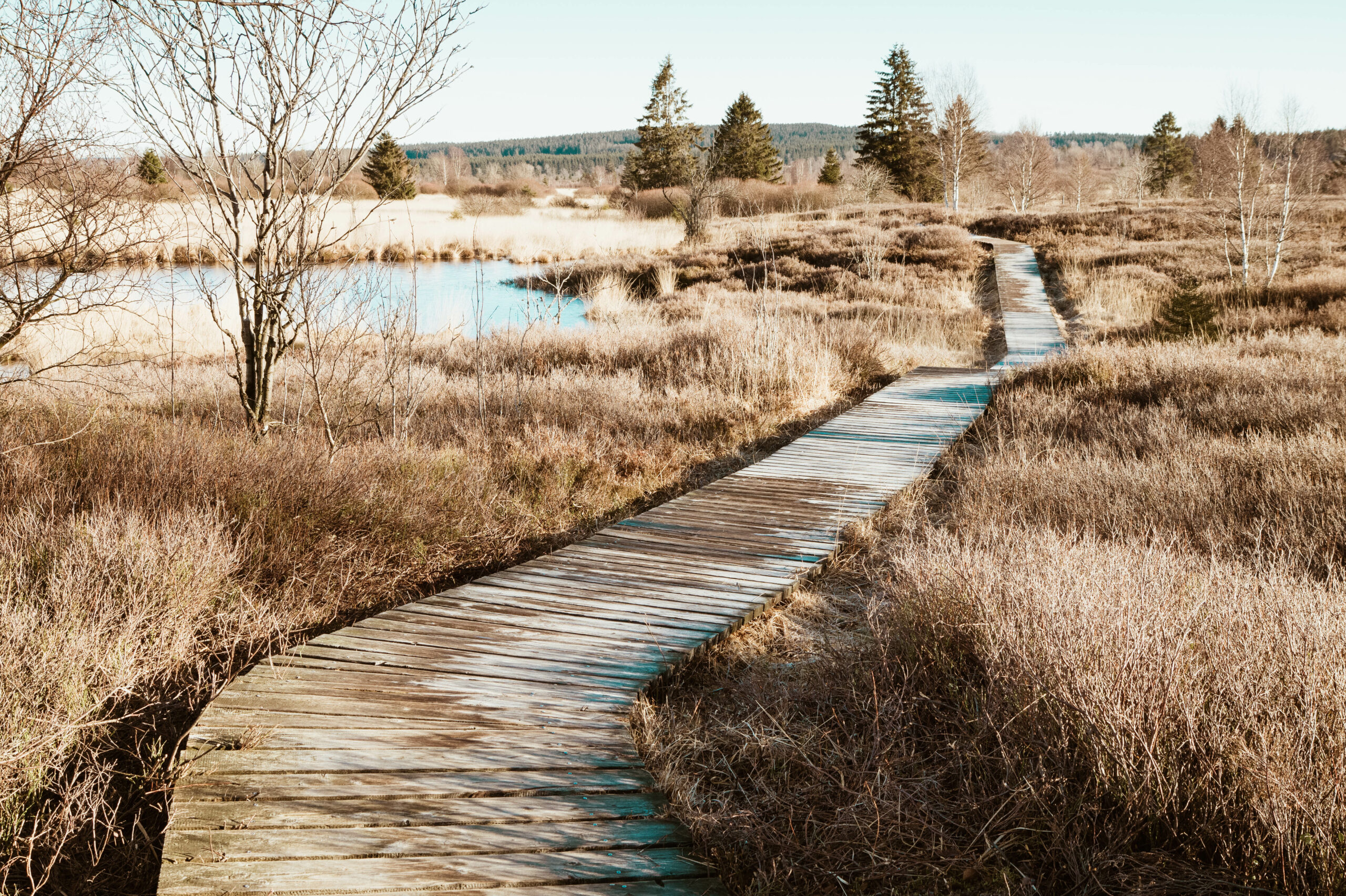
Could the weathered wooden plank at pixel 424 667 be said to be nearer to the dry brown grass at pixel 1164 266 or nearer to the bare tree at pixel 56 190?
the bare tree at pixel 56 190

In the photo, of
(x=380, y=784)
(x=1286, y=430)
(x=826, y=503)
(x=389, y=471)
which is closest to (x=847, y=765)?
(x=380, y=784)

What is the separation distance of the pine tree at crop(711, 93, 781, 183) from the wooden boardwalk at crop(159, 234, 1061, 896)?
4946 centimetres

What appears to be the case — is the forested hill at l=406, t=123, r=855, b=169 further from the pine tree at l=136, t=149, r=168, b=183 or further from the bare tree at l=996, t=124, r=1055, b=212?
the pine tree at l=136, t=149, r=168, b=183

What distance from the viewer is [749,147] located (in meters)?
53.0

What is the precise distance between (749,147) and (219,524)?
53261 millimetres

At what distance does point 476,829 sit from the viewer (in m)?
2.34

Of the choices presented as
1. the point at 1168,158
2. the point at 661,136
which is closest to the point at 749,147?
the point at 661,136

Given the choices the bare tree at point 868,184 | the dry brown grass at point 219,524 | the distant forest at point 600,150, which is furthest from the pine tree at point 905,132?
the distant forest at point 600,150

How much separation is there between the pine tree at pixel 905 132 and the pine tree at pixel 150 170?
4626 centimetres

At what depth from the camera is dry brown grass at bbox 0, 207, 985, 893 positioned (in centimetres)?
250

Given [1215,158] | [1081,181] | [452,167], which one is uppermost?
[452,167]

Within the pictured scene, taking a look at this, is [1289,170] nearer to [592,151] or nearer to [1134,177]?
[1134,177]

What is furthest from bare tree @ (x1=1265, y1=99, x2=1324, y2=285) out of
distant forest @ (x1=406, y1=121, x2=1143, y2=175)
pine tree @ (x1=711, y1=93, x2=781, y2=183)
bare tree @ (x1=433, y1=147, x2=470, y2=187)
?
distant forest @ (x1=406, y1=121, x2=1143, y2=175)

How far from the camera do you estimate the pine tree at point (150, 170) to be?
533 centimetres
